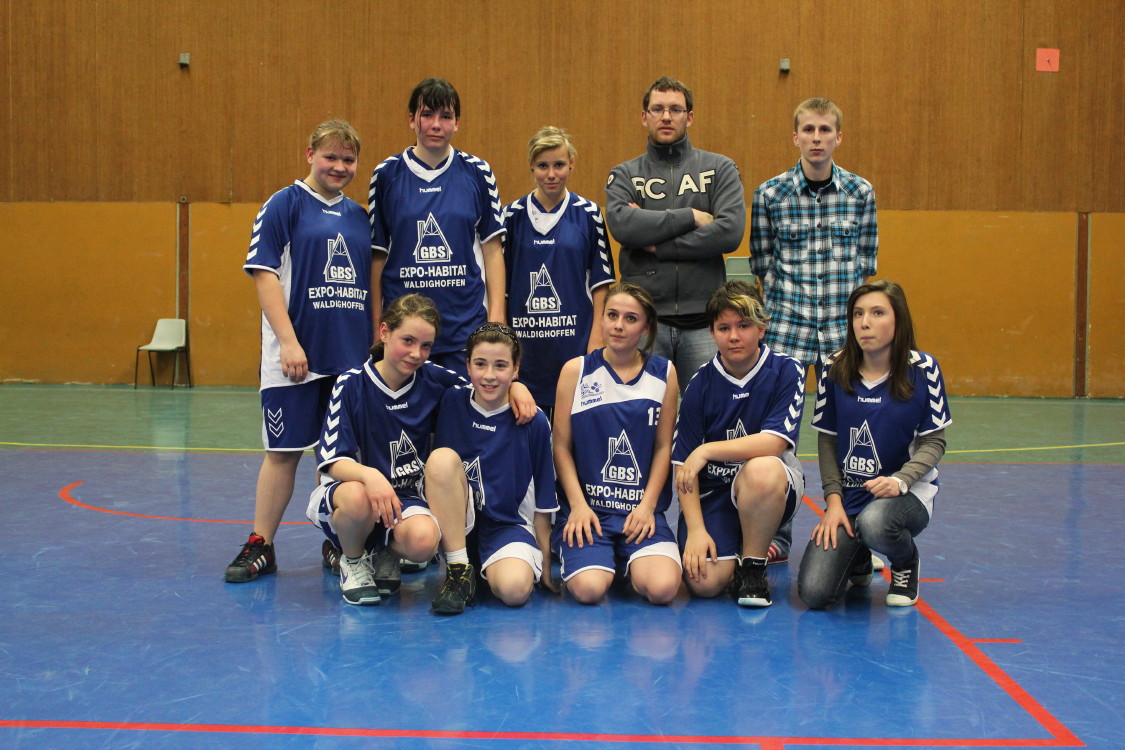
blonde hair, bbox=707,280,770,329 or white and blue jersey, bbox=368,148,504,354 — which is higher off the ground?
white and blue jersey, bbox=368,148,504,354

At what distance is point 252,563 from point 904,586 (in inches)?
86.7

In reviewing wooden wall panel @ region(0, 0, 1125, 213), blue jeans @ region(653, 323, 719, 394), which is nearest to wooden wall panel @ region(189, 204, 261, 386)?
wooden wall panel @ region(0, 0, 1125, 213)

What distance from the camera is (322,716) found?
2.15 metres

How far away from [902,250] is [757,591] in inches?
323

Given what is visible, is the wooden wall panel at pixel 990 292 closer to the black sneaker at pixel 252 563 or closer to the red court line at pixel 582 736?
the black sneaker at pixel 252 563

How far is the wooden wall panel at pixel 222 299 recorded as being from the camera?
418 inches

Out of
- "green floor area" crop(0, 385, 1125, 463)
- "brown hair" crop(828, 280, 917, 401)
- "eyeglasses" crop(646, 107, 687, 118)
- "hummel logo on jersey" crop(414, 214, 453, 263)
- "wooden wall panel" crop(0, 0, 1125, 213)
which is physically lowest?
"green floor area" crop(0, 385, 1125, 463)

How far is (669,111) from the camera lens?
3.78 meters

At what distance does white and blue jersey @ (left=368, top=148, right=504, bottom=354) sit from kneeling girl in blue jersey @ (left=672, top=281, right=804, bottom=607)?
0.93 meters

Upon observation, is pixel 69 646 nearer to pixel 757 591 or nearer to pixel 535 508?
pixel 535 508

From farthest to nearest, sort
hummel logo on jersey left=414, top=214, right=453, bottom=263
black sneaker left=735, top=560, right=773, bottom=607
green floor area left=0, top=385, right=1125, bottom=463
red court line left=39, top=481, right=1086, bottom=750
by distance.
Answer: green floor area left=0, top=385, right=1125, bottom=463
hummel logo on jersey left=414, top=214, right=453, bottom=263
black sneaker left=735, top=560, right=773, bottom=607
red court line left=39, top=481, right=1086, bottom=750

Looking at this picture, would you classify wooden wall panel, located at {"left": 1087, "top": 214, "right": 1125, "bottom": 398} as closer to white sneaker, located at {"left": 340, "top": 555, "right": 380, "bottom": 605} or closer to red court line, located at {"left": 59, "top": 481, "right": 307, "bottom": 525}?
red court line, located at {"left": 59, "top": 481, "right": 307, "bottom": 525}

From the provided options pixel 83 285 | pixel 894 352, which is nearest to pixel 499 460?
pixel 894 352

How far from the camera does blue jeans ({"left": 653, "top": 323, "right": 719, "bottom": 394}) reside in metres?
3.77
